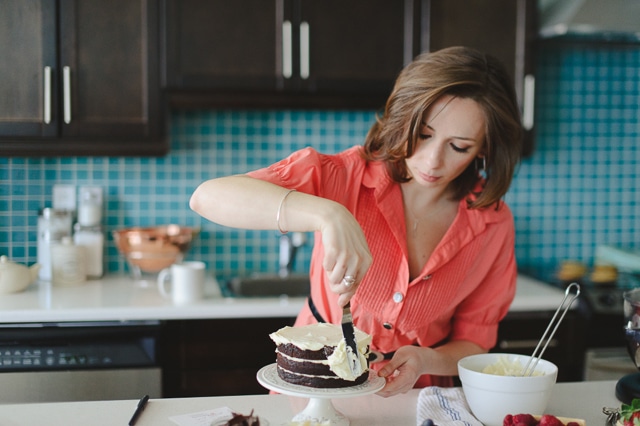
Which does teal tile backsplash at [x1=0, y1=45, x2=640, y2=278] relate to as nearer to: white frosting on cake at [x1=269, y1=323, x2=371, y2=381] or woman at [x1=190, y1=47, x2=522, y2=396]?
woman at [x1=190, y1=47, x2=522, y2=396]

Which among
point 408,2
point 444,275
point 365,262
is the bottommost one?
point 444,275

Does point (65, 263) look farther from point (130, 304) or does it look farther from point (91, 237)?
point (130, 304)

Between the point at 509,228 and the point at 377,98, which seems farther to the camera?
the point at 377,98

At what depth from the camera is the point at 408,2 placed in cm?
268

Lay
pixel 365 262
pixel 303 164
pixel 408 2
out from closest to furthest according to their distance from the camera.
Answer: pixel 365 262 < pixel 303 164 < pixel 408 2

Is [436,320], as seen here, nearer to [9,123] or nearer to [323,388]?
[323,388]

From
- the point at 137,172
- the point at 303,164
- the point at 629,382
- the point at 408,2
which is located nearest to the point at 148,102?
the point at 137,172

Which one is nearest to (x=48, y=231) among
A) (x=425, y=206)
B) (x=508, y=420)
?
(x=425, y=206)

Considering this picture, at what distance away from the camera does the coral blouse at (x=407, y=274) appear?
160 centimetres

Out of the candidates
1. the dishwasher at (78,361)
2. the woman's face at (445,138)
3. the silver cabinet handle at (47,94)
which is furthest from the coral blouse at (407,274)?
the silver cabinet handle at (47,94)

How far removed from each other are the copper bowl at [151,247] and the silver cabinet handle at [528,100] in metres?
1.40

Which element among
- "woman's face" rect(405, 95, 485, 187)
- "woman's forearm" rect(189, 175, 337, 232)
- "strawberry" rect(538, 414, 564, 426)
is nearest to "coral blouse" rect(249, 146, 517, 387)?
"woman's face" rect(405, 95, 485, 187)

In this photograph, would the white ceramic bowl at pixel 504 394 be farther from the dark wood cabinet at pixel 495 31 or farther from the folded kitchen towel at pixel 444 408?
the dark wood cabinet at pixel 495 31

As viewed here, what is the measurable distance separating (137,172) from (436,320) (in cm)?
166
